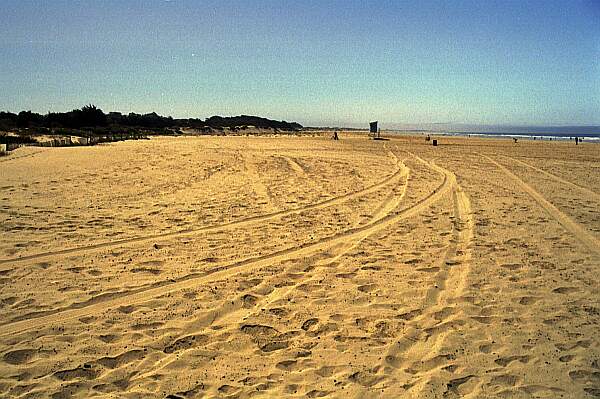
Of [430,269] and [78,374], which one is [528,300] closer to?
[430,269]

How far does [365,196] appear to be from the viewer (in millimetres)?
10734

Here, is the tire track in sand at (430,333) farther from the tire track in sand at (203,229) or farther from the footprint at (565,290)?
the tire track in sand at (203,229)

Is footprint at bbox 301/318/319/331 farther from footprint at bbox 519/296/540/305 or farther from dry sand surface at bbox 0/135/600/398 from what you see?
footprint at bbox 519/296/540/305

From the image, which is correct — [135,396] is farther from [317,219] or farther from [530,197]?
[530,197]

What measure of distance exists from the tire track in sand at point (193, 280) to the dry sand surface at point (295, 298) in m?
0.03

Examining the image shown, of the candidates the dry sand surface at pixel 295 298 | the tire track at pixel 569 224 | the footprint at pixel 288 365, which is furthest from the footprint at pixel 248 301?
the tire track at pixel 569 224

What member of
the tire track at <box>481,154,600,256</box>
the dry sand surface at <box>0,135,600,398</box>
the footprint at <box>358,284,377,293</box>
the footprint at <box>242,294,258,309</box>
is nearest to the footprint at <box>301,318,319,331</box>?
the dry sand surface at <box>0,135,600,398</box>

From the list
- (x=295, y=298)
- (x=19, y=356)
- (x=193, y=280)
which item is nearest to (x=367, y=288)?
(x=295, y=298)

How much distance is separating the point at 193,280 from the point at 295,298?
1.22 meters

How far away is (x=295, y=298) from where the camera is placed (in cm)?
459

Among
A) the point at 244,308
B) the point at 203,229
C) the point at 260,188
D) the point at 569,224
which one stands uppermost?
the point at 260,188

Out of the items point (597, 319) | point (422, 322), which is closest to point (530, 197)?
point (597, 319)

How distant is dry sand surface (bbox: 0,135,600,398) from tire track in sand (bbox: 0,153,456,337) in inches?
1.0

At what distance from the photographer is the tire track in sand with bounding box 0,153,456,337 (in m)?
3.99
